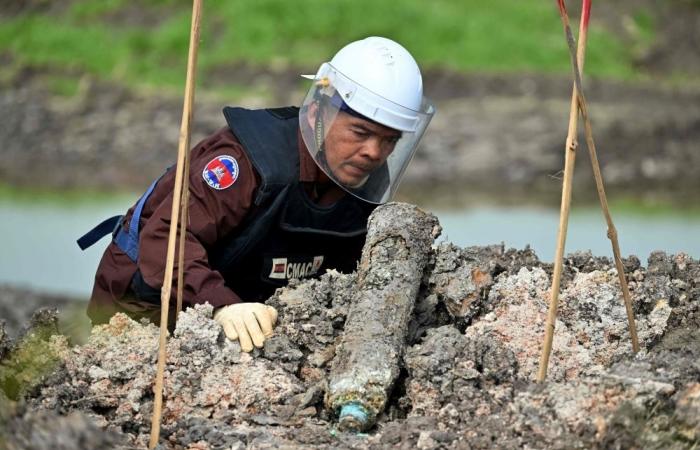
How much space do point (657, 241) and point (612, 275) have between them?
8.24m

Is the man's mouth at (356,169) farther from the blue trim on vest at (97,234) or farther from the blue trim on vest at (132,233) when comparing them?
the blue trim on vest at (97,234)

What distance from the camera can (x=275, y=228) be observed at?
5336 millimetres

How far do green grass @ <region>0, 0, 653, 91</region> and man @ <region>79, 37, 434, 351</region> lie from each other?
14.3m

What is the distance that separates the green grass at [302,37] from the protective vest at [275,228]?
14.3 meters

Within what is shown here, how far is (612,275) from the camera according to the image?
4.98 m

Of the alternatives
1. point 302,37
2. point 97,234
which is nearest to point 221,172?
point 97,234

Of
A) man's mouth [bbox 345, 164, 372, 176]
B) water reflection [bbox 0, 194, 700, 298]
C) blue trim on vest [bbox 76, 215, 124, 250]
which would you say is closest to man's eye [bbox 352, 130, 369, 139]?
man's mouth [bbox 345, 164, 372, 176]

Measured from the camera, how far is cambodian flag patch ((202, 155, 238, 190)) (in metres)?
5.08

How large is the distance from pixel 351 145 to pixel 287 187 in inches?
15.1

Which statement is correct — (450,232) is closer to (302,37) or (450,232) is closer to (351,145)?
(302,37)

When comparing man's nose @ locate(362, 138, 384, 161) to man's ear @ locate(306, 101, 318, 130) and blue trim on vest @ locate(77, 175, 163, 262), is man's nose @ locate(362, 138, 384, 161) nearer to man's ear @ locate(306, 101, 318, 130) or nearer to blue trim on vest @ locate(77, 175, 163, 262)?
man's ear @ locate(306, 101, 318, 130)

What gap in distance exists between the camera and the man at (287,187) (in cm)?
510

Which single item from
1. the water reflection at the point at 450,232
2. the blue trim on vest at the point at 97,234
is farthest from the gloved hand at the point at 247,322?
the water reflection at the point at 450,232

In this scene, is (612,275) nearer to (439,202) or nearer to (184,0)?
(439,202)
